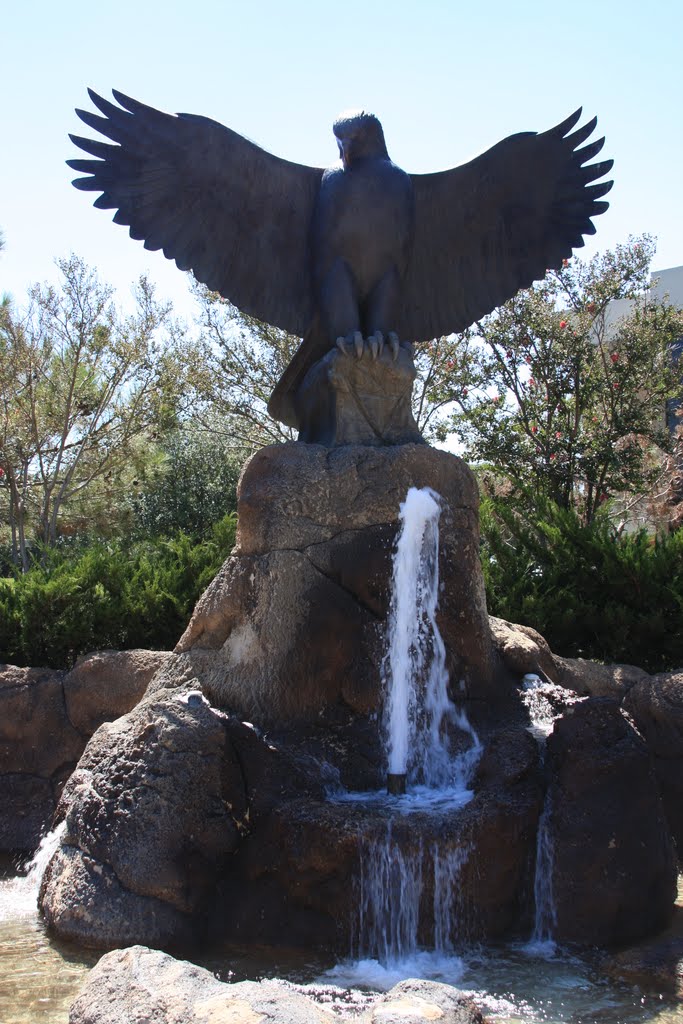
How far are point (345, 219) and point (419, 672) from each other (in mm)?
2302

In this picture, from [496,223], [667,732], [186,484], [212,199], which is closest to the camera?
[212,199]

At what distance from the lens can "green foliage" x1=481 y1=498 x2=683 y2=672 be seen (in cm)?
701

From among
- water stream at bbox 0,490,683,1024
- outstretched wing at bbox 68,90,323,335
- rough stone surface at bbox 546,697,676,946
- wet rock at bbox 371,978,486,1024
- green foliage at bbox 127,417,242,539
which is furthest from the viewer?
green foliage at bbox 127,417,242,539

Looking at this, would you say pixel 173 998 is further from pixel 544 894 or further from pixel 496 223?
pixel 496 223

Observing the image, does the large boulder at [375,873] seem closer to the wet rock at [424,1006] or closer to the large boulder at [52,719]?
the wet rock at [424,1006]

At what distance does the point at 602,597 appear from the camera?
735cm

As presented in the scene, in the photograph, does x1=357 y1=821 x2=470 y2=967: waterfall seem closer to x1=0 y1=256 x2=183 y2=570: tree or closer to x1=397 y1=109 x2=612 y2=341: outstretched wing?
x1=397 y1=109 x2=612 y2=341: outstretched wing

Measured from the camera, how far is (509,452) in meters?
11.9

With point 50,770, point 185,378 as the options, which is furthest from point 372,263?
point 185,378

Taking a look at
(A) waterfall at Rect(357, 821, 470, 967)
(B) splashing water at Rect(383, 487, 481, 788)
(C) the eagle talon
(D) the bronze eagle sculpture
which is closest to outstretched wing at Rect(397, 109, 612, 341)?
(D) the bronze eagle sculpture

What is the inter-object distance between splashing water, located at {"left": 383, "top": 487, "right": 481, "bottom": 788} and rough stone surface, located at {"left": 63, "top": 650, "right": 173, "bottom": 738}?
5.96 ft

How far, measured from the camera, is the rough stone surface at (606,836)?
381 cm

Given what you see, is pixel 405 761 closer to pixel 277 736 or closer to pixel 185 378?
pixel 277 736

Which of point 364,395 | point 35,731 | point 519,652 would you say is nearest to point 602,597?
point 519,652
